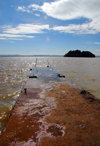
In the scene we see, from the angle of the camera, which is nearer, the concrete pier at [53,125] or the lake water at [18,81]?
the concrete pier at [53,125]

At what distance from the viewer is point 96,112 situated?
507 centimetres

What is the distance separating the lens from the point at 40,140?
3248mm

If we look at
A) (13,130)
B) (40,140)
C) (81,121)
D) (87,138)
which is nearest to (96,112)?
(81,121)

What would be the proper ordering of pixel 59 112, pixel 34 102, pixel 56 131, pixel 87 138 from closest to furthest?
1. pixel 87 138
2. pixel 56 131
3. pixel 59 112
4. pixel 34 102

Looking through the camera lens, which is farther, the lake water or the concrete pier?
the lake water

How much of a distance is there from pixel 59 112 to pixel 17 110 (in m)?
2.07

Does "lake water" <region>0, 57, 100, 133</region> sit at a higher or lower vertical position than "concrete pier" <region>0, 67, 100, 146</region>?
lower

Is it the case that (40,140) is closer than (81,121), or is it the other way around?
(40,140)

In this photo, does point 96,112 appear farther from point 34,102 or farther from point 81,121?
point 34,102

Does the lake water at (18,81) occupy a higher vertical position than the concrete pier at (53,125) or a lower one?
lower

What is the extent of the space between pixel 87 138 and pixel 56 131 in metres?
1.03

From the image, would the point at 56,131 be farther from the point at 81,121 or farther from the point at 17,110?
the point at 17,110

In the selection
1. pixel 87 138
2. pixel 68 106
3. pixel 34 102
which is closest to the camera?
pixel 87 138

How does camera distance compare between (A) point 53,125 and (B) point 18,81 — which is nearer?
(A) point 53,125
